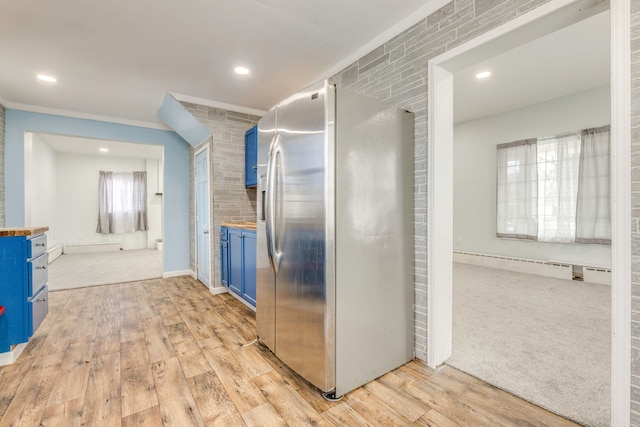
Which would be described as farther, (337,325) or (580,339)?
(580,339)

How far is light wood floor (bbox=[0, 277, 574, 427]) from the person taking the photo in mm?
1485

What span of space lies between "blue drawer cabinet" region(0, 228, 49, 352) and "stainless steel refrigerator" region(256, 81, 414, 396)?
Result: 1.76 m

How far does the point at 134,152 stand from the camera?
23.2 ft

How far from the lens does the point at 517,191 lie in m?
4.65

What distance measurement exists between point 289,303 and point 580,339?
2406 millimetres

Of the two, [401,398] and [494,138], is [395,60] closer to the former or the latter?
[401,398]

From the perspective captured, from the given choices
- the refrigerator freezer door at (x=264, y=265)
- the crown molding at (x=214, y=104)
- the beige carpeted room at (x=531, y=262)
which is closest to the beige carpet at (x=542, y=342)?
the beige carpeted room at (x=531, y=262)

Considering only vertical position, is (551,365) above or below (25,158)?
below

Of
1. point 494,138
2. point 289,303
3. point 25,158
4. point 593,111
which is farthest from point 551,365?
point 25,158

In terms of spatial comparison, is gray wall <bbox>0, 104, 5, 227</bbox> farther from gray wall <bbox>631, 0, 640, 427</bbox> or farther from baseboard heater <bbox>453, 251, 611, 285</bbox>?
baseboard heater <bbox>453, 251, 611, 285</bbox>

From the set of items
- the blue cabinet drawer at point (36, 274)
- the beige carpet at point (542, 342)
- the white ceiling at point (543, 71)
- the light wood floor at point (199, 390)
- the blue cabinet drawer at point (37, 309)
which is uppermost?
the white ceiling at point (543, 71)

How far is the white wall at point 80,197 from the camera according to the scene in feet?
23.5

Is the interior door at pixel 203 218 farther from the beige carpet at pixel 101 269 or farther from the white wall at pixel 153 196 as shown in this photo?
the white wall at pixel 153 196

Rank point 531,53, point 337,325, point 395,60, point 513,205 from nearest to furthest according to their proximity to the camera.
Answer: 1. point 337,325
2. point 395,60
3. point 531,53
4. point 513,205
